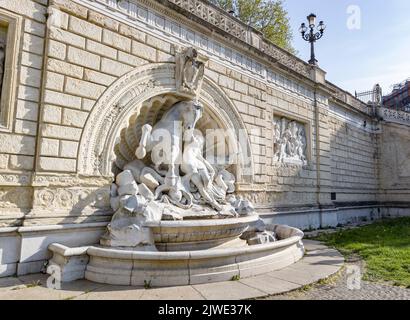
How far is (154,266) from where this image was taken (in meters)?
4.62

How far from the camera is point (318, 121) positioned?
12984 mm

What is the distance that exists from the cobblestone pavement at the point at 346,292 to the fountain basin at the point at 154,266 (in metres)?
0.95

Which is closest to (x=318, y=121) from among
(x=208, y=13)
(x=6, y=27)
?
(x=208, y=13)

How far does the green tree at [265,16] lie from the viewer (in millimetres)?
18688

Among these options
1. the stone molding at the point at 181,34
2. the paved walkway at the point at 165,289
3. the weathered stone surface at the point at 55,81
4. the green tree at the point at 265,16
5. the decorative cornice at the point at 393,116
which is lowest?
the paved walkway at the point at 165,289

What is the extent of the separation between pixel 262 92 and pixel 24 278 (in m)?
8.51

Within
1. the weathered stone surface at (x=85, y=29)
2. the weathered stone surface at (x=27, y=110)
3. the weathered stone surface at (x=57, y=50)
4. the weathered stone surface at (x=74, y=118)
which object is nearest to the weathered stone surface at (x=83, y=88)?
the weathered stone surface at (x=74, y=118)

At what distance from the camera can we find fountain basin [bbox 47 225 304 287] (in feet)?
14.9

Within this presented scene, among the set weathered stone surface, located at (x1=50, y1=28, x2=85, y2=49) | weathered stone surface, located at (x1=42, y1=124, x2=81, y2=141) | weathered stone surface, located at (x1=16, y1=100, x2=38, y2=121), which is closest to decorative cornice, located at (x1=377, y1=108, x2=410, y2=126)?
weathered stone surface, located at (x1=50, y1=28, x2=85, y2=49)

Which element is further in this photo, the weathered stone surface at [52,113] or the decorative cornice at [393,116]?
the decorative cornice at [393,116]

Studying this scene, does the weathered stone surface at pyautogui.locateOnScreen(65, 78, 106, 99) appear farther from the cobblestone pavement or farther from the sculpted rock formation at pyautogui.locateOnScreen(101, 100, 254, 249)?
the cobblestone pavement

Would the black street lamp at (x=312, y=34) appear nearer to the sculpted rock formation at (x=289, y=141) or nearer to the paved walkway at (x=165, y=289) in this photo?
the sculpted rock formation at (x=289, y=141)

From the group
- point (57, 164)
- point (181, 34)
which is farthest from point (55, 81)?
point (181, 34)

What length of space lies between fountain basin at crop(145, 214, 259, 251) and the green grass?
2.67m
